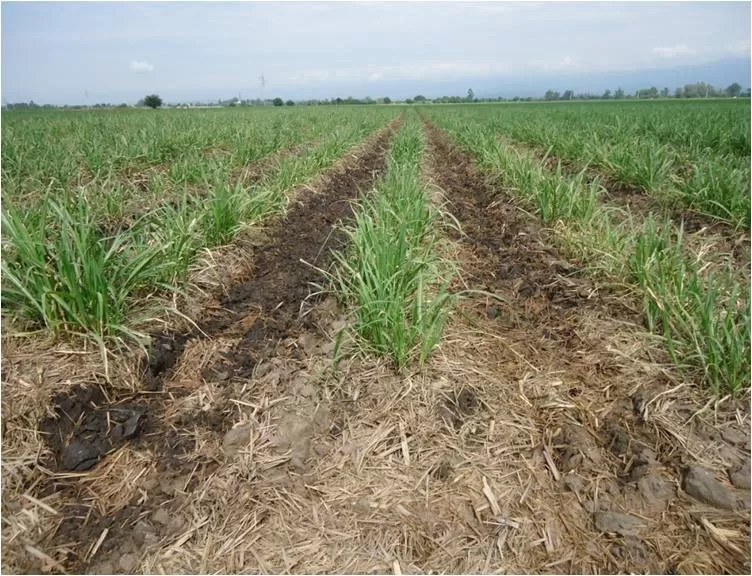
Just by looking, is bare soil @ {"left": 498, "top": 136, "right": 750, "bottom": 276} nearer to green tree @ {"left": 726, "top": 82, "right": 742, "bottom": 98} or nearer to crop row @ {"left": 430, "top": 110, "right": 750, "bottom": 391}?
crop row @ {"left": 430, "top": 110, "right": 750, "bottom": 391}

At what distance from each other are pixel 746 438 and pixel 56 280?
319 centimetres

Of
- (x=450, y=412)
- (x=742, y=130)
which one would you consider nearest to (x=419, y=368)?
(x=450, y=412)

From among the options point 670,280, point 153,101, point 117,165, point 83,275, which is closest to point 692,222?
point 670,280

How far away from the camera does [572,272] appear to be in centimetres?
332

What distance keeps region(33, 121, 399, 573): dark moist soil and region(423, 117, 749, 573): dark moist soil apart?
106cm

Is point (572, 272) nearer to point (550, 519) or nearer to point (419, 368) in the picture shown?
point (419, 368)

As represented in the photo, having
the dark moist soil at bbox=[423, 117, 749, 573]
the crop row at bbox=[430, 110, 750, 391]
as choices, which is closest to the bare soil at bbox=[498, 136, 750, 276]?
the crop row at bbox=[430, 110, 750, 391]

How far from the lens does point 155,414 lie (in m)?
1.99

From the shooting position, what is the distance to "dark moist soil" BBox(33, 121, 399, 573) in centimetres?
152

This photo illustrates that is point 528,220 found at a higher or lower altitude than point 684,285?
higher

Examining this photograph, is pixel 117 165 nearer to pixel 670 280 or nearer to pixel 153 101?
pixel 670 280

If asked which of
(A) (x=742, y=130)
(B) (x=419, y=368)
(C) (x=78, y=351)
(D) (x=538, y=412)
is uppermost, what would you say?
(A) (x=742, y=130)

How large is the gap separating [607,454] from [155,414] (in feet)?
6.38

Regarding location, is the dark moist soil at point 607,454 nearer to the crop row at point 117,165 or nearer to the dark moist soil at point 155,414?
the dark moist soil at point 155,414
